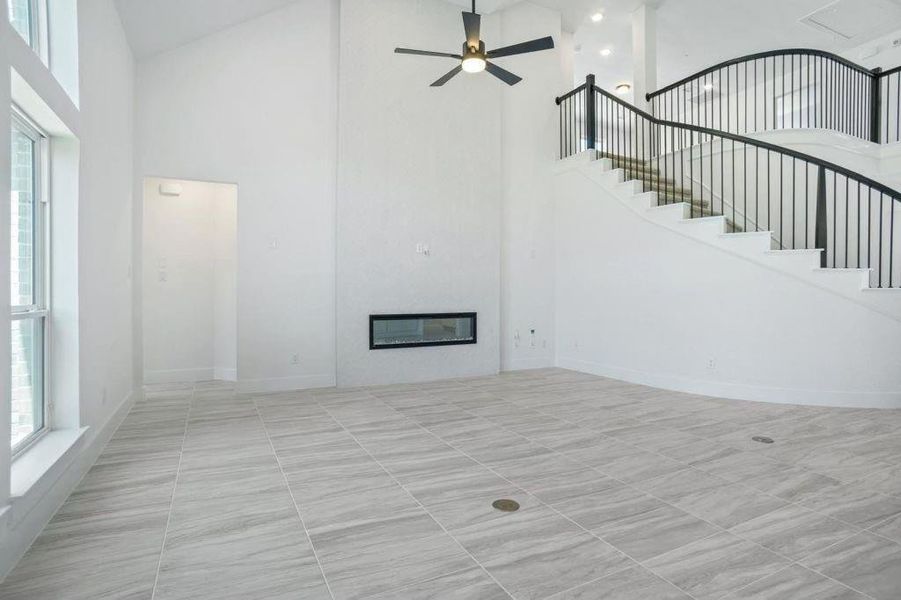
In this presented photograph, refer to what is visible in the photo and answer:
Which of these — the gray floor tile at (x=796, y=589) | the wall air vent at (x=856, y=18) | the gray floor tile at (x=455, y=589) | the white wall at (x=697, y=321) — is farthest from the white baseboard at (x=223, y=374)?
the wall air vent at (x=856, y=18)

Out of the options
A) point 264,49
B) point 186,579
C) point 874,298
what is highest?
point 264,49

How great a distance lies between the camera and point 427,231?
659cm

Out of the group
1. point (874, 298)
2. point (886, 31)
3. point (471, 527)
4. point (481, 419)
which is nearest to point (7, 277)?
point (471, 527)

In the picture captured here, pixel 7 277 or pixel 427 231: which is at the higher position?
pixel 427 231

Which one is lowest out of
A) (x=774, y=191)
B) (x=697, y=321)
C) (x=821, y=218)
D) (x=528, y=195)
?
(x=697, y=321)

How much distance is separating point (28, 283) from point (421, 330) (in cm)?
418

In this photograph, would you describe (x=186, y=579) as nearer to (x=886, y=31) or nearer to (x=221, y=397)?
(x=221, y=397)

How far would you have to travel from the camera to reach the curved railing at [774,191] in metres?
5.28

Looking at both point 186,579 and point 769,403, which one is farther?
point 769,403

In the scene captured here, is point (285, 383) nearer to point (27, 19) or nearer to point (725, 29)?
point (27, 19)

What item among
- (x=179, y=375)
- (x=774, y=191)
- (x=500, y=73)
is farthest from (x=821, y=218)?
(x=179, y=375)

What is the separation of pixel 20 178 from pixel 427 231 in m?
4.31

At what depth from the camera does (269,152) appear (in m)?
5.83

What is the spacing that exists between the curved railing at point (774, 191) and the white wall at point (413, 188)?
5.78 feet
